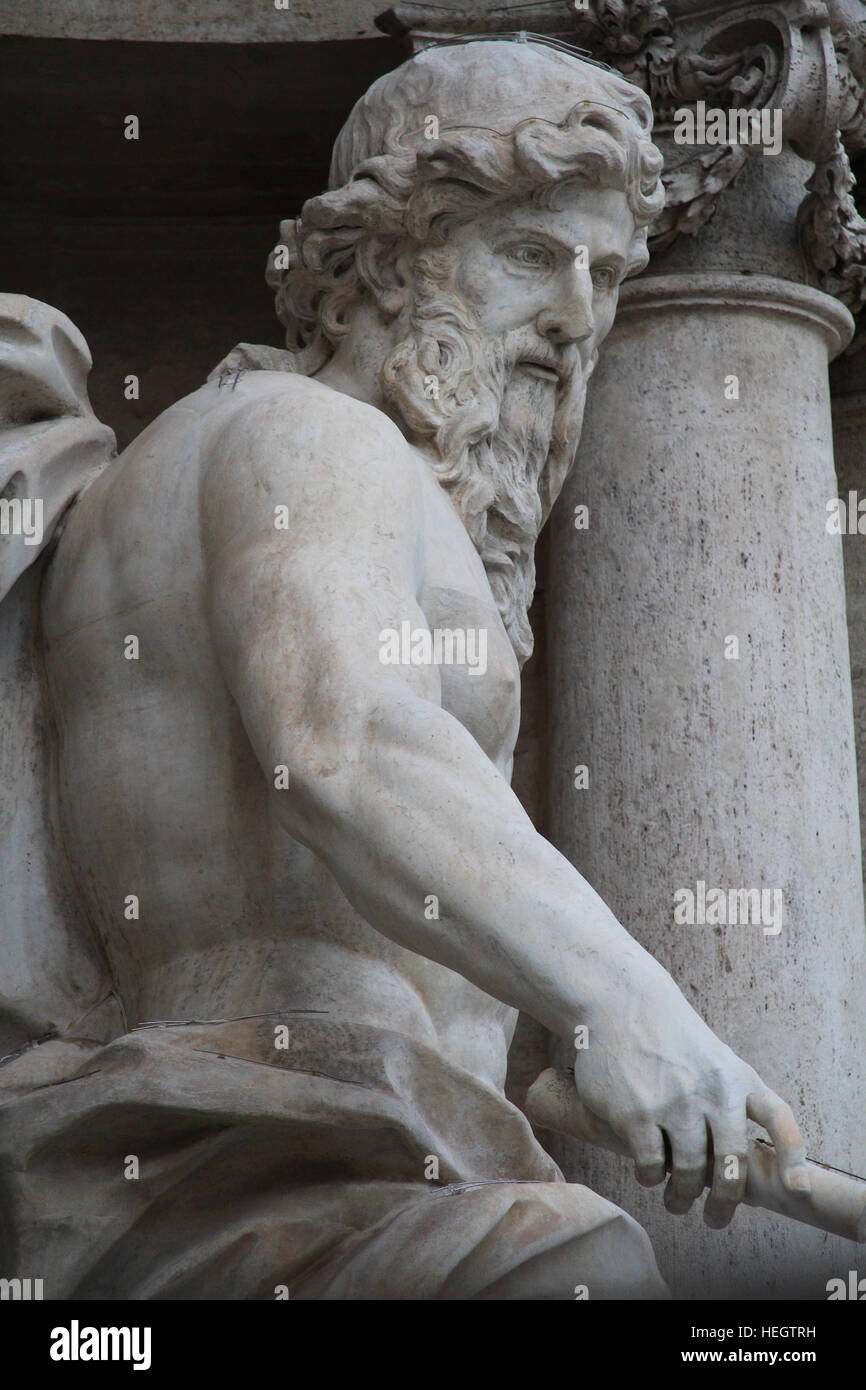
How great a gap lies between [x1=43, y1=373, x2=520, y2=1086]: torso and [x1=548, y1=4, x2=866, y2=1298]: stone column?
3.37 feet

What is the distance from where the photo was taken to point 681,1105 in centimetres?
265

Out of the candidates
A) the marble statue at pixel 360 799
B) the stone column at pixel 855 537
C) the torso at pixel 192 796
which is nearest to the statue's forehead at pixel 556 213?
the marble statue at pixel 360 799

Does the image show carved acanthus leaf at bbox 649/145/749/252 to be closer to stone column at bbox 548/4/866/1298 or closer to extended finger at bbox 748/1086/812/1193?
stone column at bbox 548/4/866/1298

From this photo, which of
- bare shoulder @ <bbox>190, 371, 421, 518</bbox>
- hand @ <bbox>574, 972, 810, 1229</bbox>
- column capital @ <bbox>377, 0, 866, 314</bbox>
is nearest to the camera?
hand @ <bbox>574, 972, 810, 1229</bbox>

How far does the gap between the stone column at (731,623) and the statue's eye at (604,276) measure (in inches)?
35.9

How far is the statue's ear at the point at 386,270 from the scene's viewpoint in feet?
12.4

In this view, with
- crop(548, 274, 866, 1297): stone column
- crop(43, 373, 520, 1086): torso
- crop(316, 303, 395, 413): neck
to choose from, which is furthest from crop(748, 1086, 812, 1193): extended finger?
crop(548, 274, 866, 1297): stone column

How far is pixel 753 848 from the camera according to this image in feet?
14.8

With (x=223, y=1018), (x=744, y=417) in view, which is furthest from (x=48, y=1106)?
(x=744, y=417)

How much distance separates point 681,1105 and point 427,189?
1.58 m

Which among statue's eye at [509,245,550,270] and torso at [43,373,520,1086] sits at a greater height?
statue's eye at [509,245,550,270]

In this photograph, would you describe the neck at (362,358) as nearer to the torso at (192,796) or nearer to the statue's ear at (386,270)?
the statue's ear at (386,270)

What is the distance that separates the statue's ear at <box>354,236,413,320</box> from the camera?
378 cm

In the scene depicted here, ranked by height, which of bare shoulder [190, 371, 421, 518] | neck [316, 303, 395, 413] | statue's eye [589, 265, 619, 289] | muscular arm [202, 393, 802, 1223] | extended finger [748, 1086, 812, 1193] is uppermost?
statue's eye [589, 265, 619, 289]
